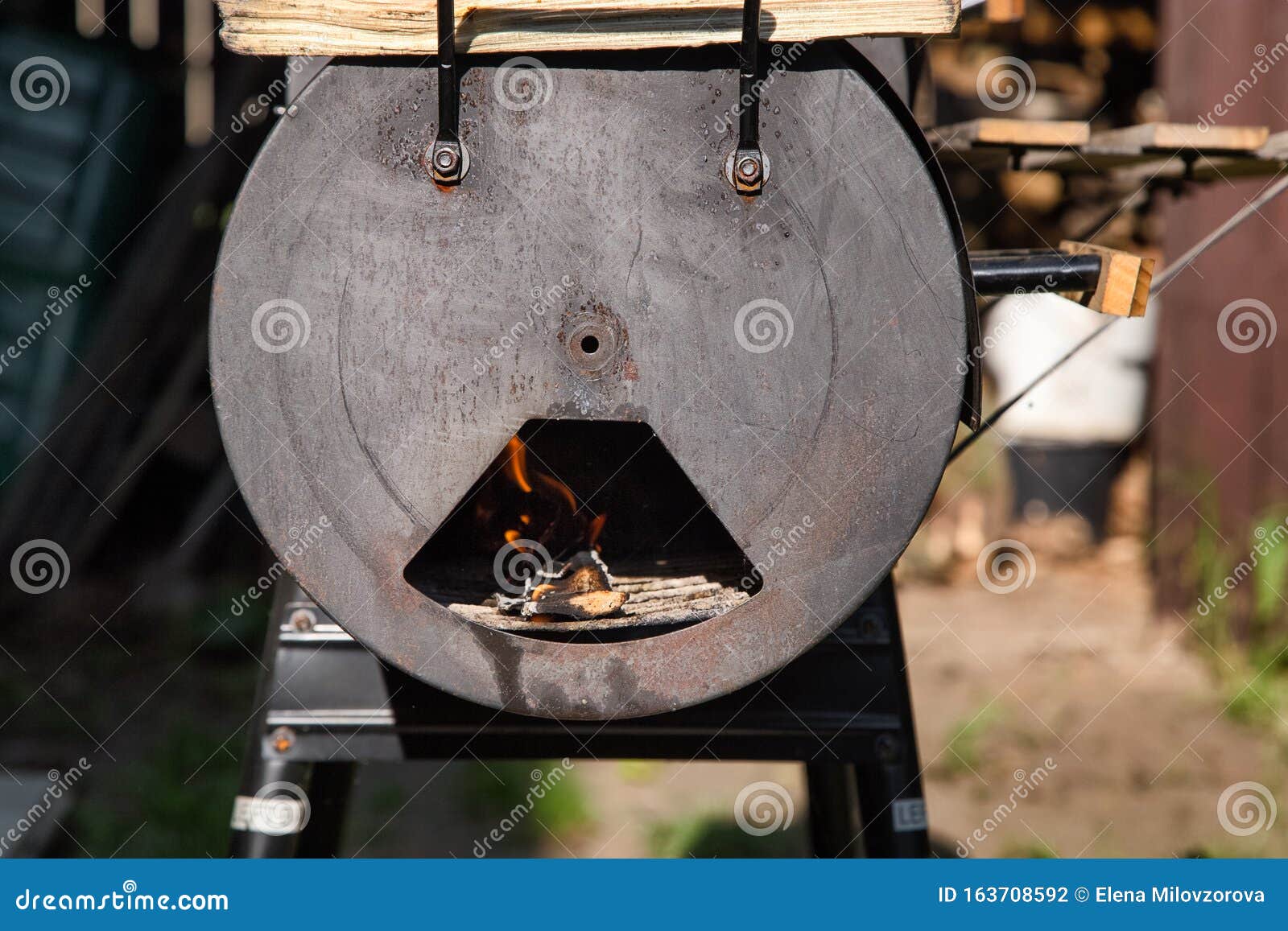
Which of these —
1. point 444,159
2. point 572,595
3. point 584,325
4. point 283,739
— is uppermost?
point 444,159

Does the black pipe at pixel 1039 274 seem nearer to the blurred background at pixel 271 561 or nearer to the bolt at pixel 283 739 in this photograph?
the bolt at pixel 283 739

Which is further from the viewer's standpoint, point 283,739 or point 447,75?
point 283,739

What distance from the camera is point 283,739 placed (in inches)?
67.1

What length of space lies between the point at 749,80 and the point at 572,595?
67cm

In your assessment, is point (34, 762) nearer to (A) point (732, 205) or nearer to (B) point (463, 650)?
(B) point (463, 650)

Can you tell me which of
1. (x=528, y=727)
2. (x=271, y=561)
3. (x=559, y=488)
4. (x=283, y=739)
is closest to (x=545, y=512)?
(x=559, y=488)

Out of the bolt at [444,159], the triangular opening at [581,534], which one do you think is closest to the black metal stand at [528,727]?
the triangular opening at [581,534]

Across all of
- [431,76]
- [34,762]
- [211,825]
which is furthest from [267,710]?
[34,762]

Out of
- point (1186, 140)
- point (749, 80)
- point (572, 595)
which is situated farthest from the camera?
point (1186, 140)

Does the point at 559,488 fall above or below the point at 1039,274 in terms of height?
below

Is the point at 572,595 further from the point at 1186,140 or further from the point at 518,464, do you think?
the point at 1186,140

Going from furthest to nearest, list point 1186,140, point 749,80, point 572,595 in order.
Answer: point 1186,140 < point 572,595 < point 749,80

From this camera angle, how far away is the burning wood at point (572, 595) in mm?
1432

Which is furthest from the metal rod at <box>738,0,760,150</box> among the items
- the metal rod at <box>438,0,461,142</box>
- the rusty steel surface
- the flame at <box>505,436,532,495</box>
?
the flame at <box>505,436,532,495</box>
